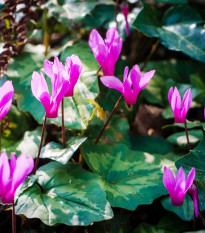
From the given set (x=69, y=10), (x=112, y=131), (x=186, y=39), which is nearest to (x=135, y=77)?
(x=112, y=131)

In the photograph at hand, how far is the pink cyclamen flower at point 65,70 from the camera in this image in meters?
1.00

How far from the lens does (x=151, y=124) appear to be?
1.98 metres

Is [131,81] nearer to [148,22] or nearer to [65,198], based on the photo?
[65,198]

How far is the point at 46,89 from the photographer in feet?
3.23

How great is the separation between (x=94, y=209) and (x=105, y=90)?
2.59ft

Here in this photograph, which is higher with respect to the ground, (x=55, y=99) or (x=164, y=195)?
(x=55, y=99)

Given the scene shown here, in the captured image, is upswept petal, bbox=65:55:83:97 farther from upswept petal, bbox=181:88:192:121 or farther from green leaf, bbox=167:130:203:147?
green leaf, bbox=167:130:203:147

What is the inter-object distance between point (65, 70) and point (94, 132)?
57 centimetres

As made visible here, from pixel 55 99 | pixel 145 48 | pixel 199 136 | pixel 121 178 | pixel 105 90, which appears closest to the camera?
pixel 55 99

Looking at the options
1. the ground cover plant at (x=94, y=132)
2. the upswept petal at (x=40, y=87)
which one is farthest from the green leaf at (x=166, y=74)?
the upswept petal at (x=40, y=87)

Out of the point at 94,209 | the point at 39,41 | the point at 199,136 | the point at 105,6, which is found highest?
the point at 105,6

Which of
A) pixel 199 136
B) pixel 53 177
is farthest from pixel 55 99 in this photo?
pixel 199 136

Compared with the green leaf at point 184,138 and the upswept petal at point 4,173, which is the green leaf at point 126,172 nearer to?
the green leaf at point 184,138

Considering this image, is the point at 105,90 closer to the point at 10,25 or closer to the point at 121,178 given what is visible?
the point at 121,178
